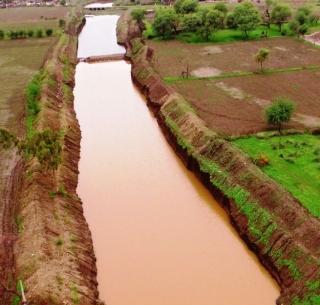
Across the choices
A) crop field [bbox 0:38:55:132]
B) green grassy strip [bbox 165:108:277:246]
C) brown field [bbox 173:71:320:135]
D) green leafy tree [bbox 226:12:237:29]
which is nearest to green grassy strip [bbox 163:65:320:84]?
brown field [bbox 173:71:320:135]

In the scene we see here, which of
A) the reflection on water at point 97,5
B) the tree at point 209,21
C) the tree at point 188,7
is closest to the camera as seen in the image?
the tree at point 209,21

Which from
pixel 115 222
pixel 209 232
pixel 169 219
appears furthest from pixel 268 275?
pixel 115 222

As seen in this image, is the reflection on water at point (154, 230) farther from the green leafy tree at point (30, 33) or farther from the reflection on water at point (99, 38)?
the green leafy tree at point (30, 33)

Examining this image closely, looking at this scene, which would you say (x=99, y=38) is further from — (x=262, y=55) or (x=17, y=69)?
(x=262, y=55)

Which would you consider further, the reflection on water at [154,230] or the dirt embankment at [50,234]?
the reflection on water at [154,230]

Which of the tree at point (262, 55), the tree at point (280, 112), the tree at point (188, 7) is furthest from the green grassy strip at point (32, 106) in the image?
the tree at point (188, 7)

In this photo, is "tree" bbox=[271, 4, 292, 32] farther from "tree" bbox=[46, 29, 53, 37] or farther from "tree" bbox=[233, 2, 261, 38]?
"tree" bbox=[46, 29, 53, 37]
